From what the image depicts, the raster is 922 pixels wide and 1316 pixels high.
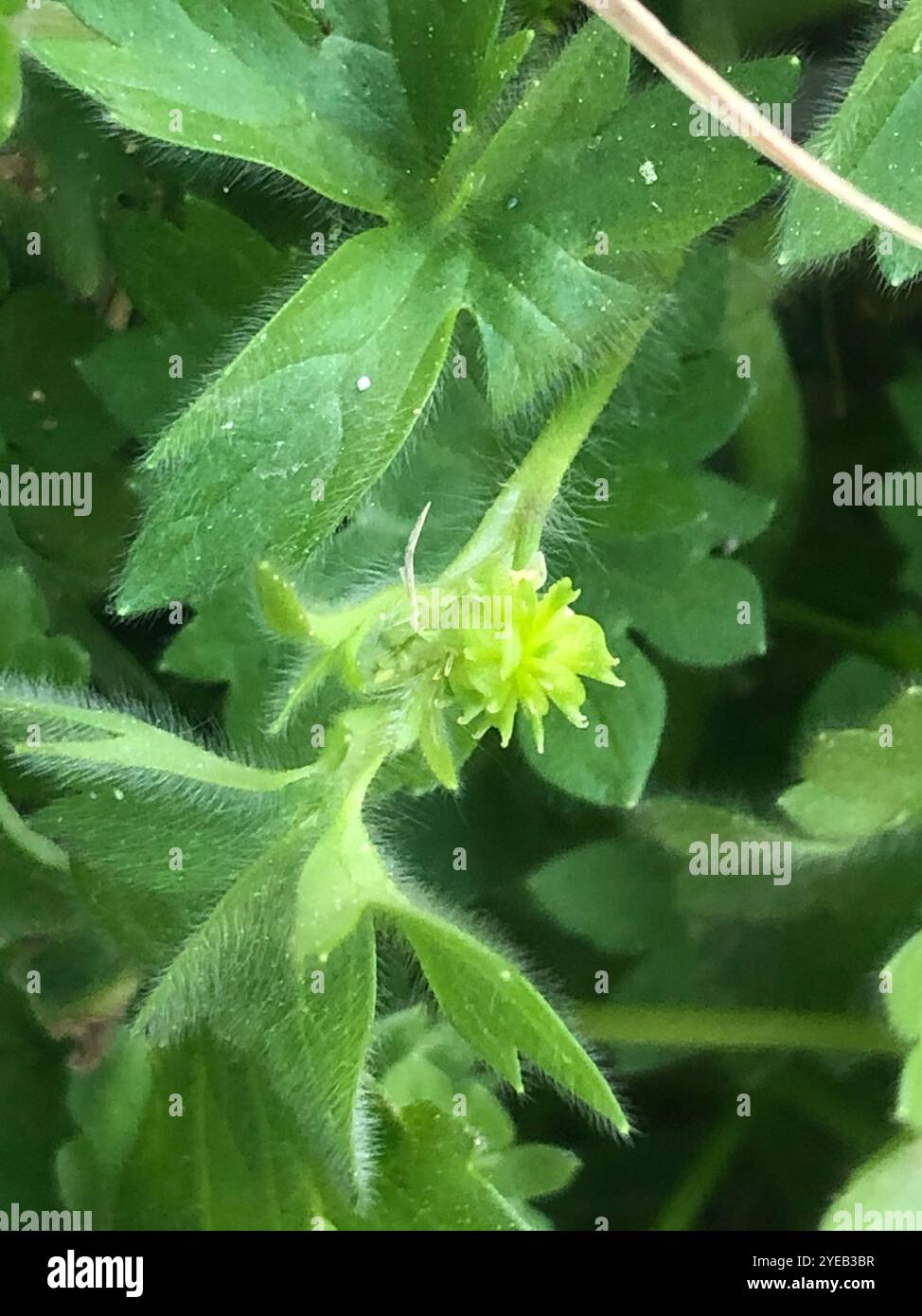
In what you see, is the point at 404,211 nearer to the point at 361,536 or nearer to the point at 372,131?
the point at 372,131

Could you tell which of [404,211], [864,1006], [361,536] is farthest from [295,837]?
[864,1006]

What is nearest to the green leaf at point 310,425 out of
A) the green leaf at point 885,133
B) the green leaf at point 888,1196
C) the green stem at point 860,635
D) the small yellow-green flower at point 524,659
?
the small yellow-green flower at point 524,659

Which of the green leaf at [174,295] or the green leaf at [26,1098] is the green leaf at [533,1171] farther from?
the green leaf at [174,295]

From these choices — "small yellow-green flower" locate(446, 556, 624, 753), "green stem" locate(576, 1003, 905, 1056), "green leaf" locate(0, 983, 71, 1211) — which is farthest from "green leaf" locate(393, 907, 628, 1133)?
"green leaf" locate(0, 983, 71, 1211)

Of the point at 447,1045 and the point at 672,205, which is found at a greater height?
the point at 672,205

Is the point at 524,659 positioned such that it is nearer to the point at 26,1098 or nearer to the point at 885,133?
the point at 885,133

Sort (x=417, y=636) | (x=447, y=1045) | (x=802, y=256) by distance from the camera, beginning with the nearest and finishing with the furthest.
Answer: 1. (x=417, y=636)
2. (x=802, y=256)
3. (x=447, y=1045)

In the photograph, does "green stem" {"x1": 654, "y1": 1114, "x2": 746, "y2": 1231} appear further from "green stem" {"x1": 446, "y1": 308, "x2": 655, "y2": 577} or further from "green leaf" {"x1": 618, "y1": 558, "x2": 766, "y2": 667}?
"green stem" {"x1": 446, "y1": 308, "x2": 655, "y2": 577}
